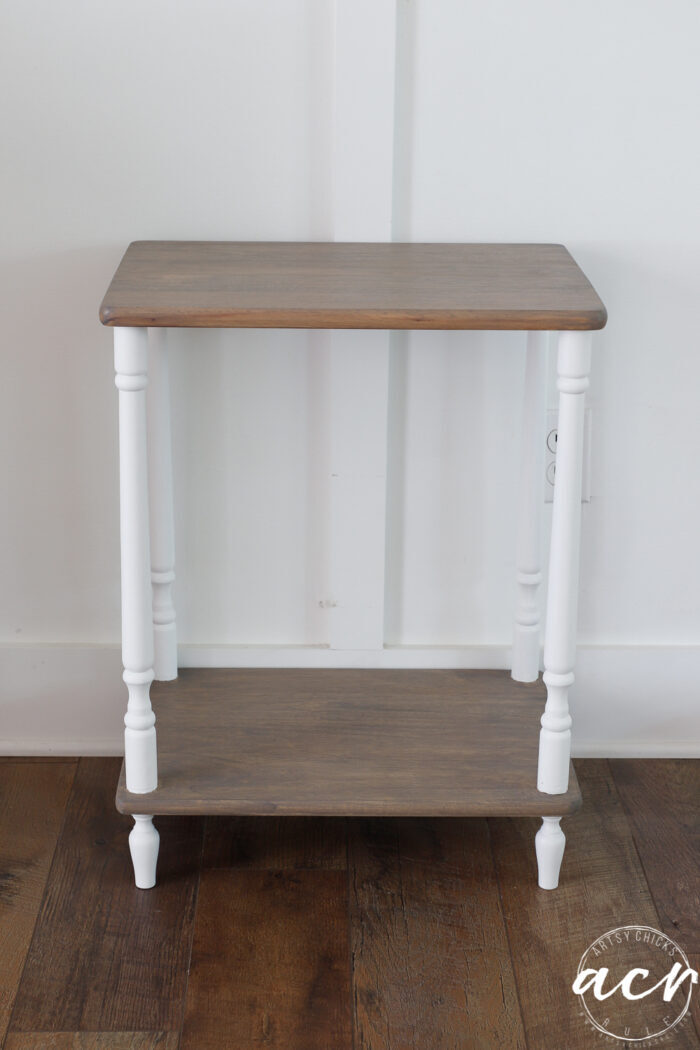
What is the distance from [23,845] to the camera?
68.7 inches

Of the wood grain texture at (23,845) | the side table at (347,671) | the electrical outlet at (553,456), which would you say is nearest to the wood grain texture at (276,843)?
the side table at (347,671)

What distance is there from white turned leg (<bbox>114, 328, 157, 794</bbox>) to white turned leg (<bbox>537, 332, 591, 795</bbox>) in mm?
503

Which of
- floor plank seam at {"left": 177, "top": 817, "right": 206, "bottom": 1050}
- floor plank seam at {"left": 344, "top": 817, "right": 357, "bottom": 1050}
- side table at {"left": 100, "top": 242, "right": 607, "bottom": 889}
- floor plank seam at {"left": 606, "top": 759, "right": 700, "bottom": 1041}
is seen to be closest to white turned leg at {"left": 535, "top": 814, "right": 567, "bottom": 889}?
side table at {"left": 100, "top": 242, "right": 607, "bottom": 889}

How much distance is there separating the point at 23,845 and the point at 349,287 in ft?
3.10

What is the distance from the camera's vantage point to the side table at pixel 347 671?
1.40 meters

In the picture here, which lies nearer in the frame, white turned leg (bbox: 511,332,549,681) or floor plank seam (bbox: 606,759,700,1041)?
floor plank seam (bbox: 606,759,700,1041)

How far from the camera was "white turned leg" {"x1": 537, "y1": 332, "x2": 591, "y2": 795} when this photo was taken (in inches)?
55.9

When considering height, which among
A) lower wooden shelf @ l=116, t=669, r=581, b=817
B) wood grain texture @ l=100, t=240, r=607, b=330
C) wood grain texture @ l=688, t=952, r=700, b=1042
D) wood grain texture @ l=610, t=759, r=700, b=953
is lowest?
wood grain texture @ l=688, t=952, r=700, b=1042

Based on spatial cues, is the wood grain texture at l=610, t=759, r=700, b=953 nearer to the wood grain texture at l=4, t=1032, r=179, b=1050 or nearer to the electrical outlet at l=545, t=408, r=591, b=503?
the electrical outlet at l=545, t=408, r=591, b=503

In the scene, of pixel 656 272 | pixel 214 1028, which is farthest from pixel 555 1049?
pixel 656 272

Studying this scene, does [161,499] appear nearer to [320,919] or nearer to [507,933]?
[320,919]

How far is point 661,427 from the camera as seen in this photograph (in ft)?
5.99

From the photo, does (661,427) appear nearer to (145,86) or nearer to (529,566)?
(529,566)

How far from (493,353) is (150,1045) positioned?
3.42ft
